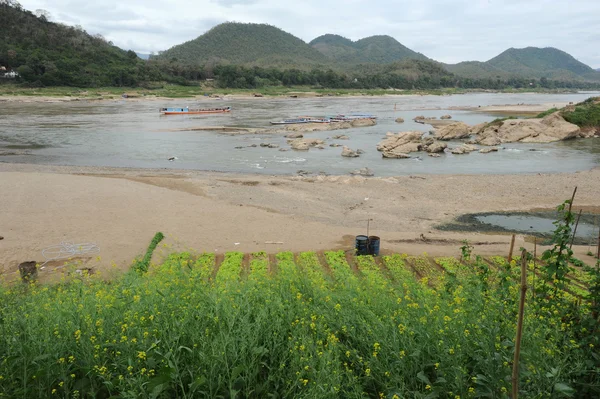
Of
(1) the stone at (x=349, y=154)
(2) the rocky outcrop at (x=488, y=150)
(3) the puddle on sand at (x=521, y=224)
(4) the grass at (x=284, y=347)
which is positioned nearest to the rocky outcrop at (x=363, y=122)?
(2) the rocky outcrop at (x=488, y=150)

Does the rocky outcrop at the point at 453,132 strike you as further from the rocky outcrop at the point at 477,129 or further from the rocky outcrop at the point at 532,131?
the rocky outcrop at the point at 477,129

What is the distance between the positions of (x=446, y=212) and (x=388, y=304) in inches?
436

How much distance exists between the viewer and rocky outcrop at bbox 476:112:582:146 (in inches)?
1492

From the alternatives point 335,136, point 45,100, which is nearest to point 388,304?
point 335,136

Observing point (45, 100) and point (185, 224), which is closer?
point (185, 224)

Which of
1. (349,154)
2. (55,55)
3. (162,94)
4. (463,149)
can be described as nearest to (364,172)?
(349,154)

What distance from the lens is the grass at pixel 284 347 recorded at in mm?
4137

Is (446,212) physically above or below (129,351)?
below

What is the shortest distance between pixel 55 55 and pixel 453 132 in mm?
81521

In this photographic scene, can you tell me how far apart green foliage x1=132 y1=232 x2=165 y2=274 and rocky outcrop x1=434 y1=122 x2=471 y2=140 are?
107ft

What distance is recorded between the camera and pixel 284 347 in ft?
16.2

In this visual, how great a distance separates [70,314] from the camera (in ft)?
17.2

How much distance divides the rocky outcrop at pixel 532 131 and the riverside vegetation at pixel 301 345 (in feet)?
114

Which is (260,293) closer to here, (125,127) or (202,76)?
(125,127)
